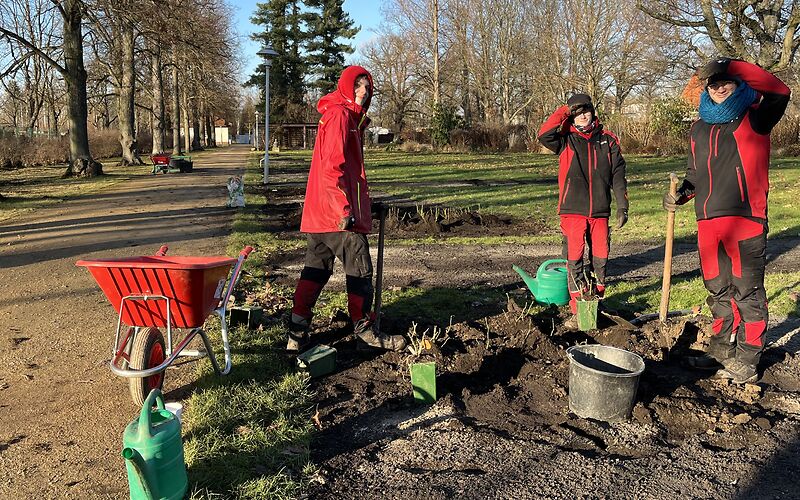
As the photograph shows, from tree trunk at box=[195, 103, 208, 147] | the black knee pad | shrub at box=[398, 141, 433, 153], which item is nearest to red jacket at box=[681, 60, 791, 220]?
the black knee pad

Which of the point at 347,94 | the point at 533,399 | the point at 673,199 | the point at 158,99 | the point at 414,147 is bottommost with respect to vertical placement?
the point at 533,399

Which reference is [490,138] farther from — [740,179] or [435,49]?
[740,179]

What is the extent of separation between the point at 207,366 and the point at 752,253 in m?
3.92

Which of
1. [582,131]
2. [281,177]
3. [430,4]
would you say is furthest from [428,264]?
[430,4]

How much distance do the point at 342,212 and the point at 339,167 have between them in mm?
333

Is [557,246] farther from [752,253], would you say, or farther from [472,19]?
[472,19]

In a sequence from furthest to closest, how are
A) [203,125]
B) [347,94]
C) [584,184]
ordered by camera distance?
1. [203,125]
2. [584,184]
3. [347,94]

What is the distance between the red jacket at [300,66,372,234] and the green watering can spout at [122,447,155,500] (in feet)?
7.45

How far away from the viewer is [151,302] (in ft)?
11.5

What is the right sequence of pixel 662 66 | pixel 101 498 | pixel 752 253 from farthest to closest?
pixel 662 66, pixel 752 253, pixel 101 498

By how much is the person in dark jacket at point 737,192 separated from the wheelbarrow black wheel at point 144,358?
146 inches

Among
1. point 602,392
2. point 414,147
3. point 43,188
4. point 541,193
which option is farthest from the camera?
point 414,147

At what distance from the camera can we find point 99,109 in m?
58.7

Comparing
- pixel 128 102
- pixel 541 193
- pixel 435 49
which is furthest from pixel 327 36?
pixel 541 193
